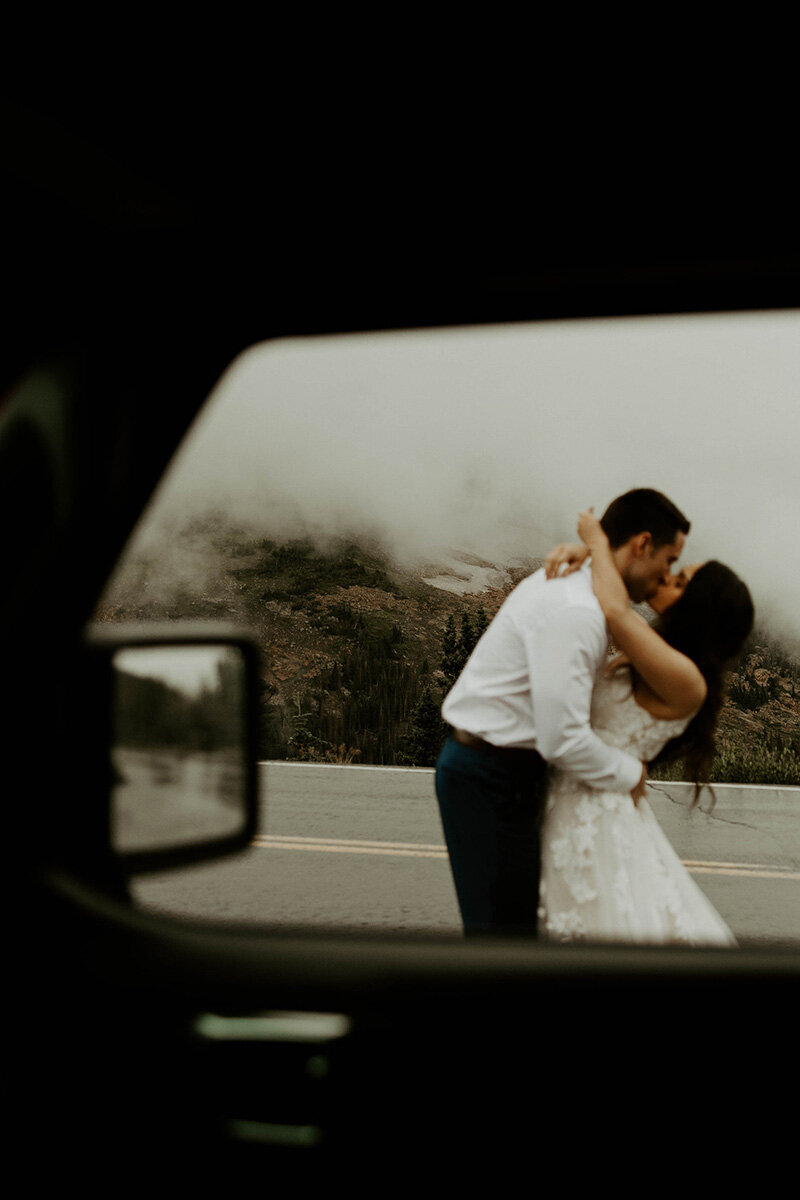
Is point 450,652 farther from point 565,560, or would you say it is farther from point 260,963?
point 260,963

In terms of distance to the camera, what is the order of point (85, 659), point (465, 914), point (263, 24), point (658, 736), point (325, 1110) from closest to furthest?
1. point (85, 659)
2. point (325, 1110)
3. point (263, 24)
4. point (658, 736)
5. point (465, 914)

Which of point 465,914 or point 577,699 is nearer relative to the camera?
point 577,699

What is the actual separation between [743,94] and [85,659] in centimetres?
127

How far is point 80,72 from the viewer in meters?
1.50

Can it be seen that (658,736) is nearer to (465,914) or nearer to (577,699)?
(577,699)

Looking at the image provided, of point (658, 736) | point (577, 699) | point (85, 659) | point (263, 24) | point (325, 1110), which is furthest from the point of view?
point (658, 736)

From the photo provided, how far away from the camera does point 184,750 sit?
1024mm

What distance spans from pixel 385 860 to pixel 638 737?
443 centimetres

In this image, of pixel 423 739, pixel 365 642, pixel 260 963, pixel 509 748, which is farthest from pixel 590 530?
pixel 423 739

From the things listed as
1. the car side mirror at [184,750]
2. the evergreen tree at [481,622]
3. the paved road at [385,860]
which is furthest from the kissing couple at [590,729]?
the evergreen tree at [481,622]

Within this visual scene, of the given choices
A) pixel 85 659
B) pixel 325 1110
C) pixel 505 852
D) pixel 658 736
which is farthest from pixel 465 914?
pixel 85 659

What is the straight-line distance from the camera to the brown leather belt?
92.8 inches

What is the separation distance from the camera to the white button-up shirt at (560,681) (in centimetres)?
210

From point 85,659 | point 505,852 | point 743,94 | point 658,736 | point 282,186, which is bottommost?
point 505,852
